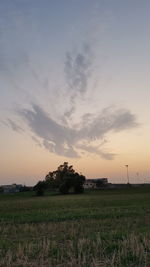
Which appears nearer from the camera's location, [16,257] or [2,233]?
[16,257]

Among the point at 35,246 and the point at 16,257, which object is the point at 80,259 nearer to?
the point at 16,257

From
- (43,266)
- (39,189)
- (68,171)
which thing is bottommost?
(43,266)

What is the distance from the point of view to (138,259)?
1194 centimetres

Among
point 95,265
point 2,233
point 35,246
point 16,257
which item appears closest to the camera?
point 95,265

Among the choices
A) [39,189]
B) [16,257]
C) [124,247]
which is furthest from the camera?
[39,189]

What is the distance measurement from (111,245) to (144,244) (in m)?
1.21

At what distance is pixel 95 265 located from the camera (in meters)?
10.7

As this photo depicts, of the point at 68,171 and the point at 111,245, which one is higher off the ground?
the point at 68,171

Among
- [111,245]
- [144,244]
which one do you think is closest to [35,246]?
[111,245]

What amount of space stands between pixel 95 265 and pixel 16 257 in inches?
125

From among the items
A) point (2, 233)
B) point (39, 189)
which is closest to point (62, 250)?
point (2, 233)

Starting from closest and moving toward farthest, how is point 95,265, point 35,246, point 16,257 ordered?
1. point 95,265
2. point 16,257
3. point 35,246

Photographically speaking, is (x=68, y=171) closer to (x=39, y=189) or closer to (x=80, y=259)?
(x=39, y=189)

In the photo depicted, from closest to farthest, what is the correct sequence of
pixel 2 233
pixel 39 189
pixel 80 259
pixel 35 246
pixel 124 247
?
pixel 80 259
pixel 124 247
pixel 35 246
pixel 2 233
pixel 39 189
